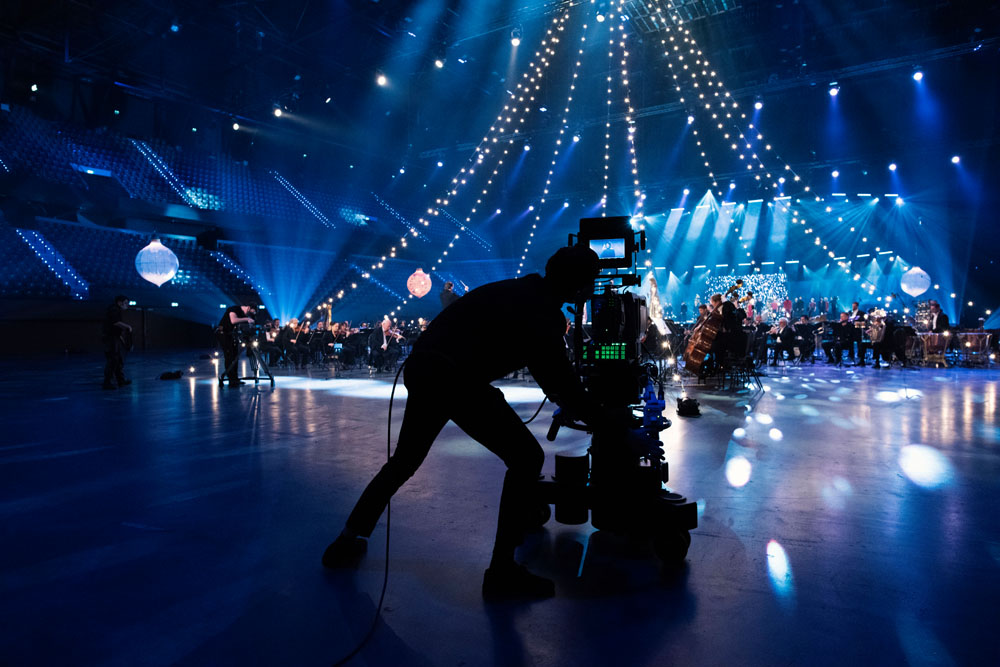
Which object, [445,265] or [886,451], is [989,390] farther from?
[445,265]

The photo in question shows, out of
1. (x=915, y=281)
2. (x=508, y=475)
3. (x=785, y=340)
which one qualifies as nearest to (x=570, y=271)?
(x=508, y=475)

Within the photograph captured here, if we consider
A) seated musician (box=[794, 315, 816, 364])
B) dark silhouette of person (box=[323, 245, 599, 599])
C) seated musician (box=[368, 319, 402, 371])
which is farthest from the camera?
seated musician (box=[794, 315, 816, 364])

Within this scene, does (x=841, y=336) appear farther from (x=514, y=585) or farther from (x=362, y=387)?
(x=514, y=585)

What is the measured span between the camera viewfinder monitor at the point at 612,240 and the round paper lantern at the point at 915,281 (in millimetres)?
18324

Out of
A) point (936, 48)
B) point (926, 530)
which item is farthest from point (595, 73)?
point (926, 530)

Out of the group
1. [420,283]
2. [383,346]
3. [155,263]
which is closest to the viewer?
[383,346]

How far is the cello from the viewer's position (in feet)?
25.0

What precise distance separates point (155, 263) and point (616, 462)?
16912 mm

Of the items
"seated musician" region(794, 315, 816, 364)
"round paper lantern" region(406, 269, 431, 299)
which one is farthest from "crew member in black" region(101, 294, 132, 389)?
"seated musician" region(794, 315, 816, 364)

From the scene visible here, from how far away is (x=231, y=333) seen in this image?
8.90m

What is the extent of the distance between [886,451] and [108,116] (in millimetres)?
20358

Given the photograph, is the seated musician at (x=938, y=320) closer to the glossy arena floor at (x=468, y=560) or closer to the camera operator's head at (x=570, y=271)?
→ the glossy arena floor at (x=468, y=560)

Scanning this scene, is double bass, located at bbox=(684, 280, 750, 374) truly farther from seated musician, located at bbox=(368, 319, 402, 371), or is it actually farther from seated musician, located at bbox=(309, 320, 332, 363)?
seated musician, located at bbox=(309, 320, 332, 363)

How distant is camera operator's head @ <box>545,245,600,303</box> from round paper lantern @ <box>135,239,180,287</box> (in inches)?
664
